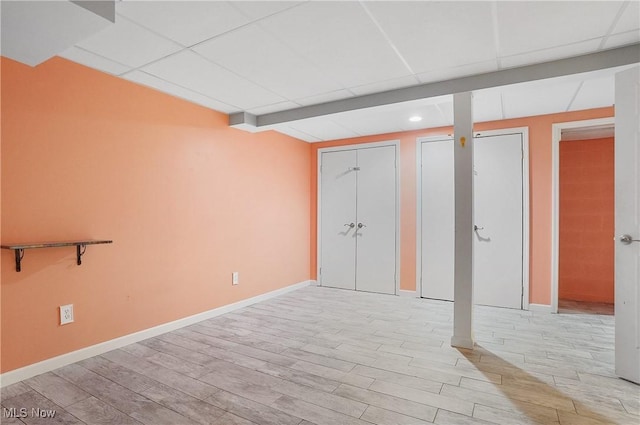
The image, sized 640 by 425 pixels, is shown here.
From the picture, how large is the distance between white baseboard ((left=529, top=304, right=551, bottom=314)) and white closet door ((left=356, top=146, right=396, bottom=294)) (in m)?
1.72

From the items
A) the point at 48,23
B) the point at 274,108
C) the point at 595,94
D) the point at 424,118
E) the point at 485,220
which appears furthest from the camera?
the point at 485,220

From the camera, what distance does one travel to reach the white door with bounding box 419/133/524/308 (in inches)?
161

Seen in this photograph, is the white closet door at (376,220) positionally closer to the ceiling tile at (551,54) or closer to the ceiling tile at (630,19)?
the ceiling tile at (551,54)

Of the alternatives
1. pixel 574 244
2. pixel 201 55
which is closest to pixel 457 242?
pixel 201 55

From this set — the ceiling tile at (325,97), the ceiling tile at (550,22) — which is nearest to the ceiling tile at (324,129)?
the ceiling tile at (325,97)

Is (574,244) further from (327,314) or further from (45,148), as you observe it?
(45,148)

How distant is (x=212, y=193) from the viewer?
380 cm

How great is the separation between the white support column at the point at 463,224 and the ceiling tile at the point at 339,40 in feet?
2.18

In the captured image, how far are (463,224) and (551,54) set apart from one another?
4.76ft

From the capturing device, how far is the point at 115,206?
287 centimetres

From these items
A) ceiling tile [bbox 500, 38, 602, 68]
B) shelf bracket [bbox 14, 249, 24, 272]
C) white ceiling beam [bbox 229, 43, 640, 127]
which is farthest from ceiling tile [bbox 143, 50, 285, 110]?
ceiling tile [bbox 500, 38, 602, 68]

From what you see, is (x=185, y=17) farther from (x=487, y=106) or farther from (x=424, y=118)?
(x=487, y=106)

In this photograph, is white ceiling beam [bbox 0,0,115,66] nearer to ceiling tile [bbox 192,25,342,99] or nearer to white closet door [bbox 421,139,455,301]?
ceiling tile [bbox 192,25,342,99]

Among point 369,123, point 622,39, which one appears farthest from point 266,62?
point 622,39
